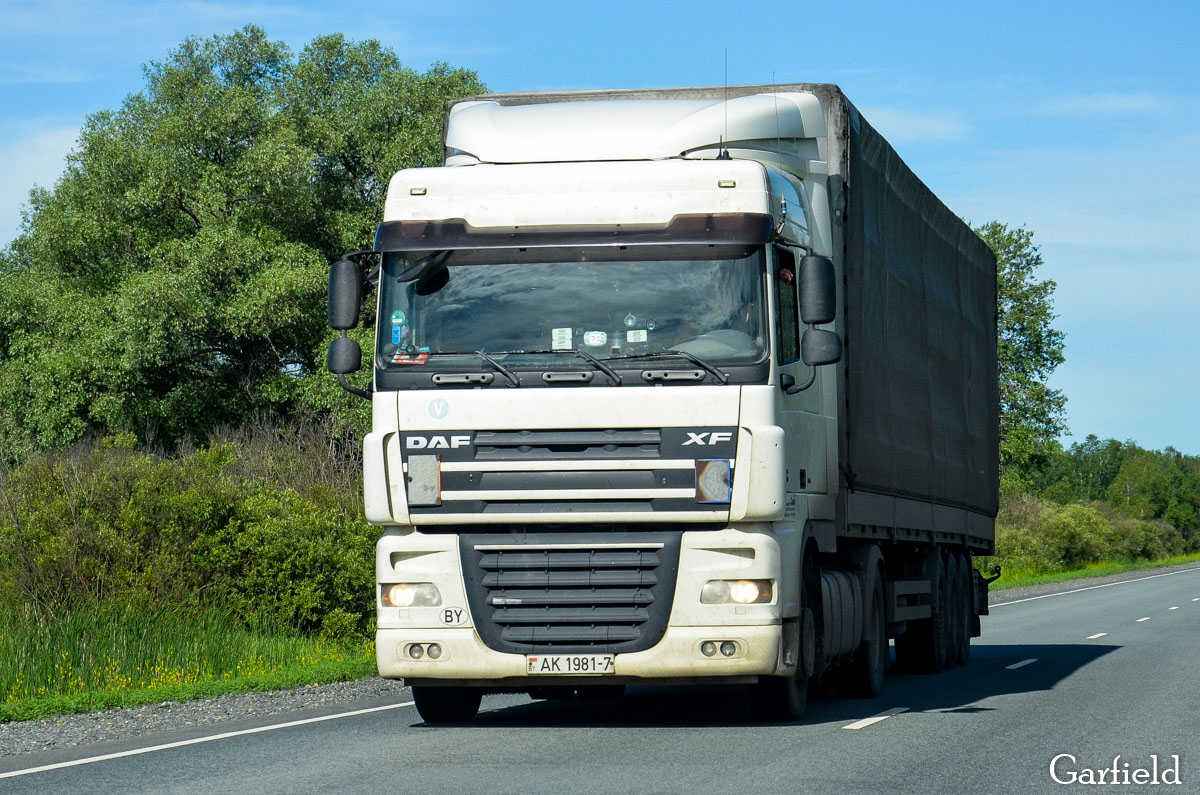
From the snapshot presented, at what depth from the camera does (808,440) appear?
444 inches

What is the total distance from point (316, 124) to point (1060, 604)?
2113 cm

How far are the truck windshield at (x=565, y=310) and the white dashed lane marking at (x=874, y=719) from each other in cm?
287

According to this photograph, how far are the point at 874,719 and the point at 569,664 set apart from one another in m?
2.82

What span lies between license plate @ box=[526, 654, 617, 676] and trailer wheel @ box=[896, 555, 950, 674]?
22.4 ft

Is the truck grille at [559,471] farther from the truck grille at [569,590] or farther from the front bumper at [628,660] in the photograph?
the front bumper at [628,660]

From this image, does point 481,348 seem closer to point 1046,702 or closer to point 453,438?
point 453,438

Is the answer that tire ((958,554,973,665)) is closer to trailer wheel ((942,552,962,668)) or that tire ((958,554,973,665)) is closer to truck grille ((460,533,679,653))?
trailer wheel ((942,552,962,668))

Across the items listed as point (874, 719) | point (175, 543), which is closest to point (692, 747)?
point (874, 719)

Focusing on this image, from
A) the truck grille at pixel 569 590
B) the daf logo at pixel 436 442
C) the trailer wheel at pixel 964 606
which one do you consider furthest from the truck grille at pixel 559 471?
the trailer wheel at pixel 964 606

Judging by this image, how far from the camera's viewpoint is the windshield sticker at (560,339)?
33.9 ft

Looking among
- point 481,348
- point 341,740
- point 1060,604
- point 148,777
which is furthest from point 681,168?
point 1060,604

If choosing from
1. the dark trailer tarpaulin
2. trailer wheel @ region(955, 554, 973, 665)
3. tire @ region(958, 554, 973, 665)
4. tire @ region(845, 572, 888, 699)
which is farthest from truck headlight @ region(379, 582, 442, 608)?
tire @ region(958, 554, 973, 665)

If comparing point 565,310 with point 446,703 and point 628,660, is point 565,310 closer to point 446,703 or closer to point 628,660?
point 628,660

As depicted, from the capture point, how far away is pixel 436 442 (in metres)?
10.3
